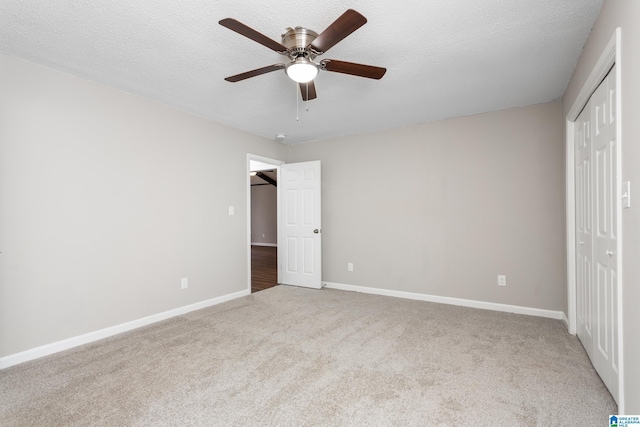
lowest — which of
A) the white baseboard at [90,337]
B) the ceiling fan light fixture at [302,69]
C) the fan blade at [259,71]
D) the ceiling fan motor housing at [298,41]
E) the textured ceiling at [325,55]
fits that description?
the white baseboard at [90,337]

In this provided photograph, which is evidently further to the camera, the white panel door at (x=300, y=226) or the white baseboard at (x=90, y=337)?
the white panel door at (x=300, y=226)

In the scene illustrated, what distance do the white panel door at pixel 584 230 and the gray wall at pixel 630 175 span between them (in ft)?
2.93

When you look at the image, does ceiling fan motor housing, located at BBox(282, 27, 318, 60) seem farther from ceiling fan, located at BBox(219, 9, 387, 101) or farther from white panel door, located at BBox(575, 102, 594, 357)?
white panel door, located at BBox(575, 102, 594, 357)

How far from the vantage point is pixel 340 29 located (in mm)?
1644

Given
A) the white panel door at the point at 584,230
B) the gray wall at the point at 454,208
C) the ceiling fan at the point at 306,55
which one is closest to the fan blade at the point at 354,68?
the ceiling fan at the point at 306,55

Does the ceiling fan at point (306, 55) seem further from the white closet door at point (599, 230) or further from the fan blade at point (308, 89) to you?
the white closet door at point (599, 230)

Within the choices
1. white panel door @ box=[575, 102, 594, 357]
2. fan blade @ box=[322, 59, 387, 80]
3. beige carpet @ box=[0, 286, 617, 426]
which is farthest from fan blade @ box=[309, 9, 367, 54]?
beige carpet @ box=[0, 286, 617, 426]

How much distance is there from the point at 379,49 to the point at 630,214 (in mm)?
1795

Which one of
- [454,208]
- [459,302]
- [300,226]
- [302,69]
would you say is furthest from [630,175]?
[300,226]

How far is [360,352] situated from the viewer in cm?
251

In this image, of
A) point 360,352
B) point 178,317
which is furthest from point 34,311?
point 360,352

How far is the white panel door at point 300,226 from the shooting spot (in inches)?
187

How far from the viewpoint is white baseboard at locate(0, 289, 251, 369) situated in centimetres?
235

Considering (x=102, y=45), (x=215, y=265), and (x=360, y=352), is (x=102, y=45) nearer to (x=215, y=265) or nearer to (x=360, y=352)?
(x=215, y=265)
